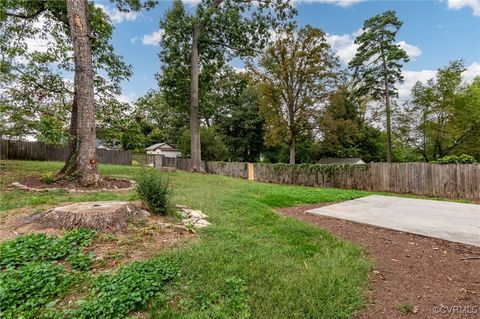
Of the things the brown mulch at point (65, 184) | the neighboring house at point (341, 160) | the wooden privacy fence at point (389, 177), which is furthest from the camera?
the neighboring house at point (341, 160)

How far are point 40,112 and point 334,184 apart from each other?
11976 millimetres

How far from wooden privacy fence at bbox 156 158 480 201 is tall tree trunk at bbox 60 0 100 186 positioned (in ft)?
34.7

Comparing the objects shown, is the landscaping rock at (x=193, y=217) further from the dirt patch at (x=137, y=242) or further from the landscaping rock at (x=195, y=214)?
the dirt patch at (x=137, y=242)

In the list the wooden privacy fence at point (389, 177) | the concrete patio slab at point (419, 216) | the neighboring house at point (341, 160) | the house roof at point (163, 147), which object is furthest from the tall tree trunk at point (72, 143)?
the house roof at point (163, 147)

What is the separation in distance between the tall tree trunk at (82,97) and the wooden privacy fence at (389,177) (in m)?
10.6

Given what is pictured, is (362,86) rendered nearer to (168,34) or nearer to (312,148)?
(312,148)

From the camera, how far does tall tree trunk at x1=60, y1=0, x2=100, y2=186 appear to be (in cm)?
595

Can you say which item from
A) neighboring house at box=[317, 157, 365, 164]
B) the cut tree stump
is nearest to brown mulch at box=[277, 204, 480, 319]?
the cut tree stump

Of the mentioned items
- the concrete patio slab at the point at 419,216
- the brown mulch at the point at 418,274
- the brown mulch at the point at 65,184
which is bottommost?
the brown mulch at the point at 418,274

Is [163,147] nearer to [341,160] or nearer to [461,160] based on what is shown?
[341,160]

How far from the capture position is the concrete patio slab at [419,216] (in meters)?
3.80

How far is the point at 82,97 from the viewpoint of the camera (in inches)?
235

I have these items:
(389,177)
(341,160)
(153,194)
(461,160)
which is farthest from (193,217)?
(341,160)

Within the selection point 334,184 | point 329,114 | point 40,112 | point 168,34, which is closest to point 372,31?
point 329,114
